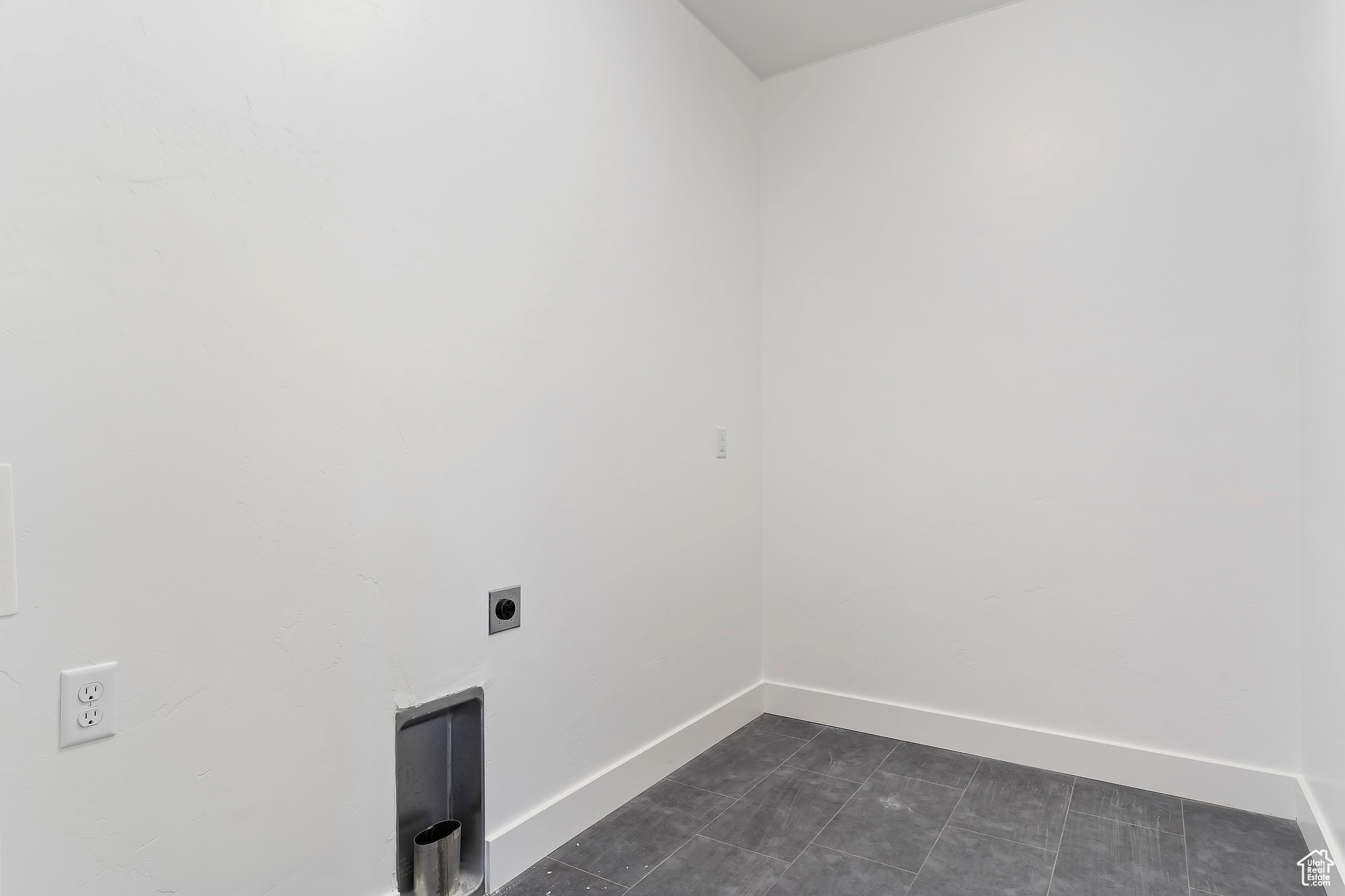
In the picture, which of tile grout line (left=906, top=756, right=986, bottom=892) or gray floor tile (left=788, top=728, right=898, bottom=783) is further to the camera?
gray floor tile (left=788, top=728, right=898, bottom=783)

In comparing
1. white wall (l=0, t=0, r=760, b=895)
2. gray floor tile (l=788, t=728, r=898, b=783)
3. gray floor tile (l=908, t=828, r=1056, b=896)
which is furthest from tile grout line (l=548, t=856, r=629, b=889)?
gray floor tile (l=788, t=728, r=898, b=783)

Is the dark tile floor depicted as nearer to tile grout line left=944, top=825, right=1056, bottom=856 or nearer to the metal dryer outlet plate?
tile grout line left=944, top=825, right=1056, bottom=856

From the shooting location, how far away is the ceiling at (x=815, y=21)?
2545 millimetres

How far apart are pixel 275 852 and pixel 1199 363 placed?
108 inches

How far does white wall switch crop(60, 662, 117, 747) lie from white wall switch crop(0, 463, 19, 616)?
0.44 feet

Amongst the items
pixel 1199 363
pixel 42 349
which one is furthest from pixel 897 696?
pixel 42 349

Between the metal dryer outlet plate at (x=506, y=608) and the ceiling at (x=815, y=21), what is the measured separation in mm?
2111

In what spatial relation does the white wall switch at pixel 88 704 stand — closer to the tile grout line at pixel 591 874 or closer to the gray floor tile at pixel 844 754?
the tile grout line at pixel 591 874

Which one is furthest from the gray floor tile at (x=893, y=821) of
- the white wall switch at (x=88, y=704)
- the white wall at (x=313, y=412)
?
the white wall switch at (x=88, y=704)

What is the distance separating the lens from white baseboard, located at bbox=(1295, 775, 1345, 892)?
172cm

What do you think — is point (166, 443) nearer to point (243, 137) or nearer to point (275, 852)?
point (243, 137)

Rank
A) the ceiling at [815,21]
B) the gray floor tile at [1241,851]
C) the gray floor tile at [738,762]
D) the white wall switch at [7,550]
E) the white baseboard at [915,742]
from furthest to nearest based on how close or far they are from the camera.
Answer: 1. the ceiling at [815,21]
2. the gray floor tile at [738,762]
3. the white baseboard at [915,742]
4. the gray floor tile at [1241,851]
5. the white wall switch at [7,550]

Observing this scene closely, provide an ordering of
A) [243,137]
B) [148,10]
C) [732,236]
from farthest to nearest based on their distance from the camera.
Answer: [732,236] → [243,137] → [148,10]

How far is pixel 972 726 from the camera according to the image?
2605mm
